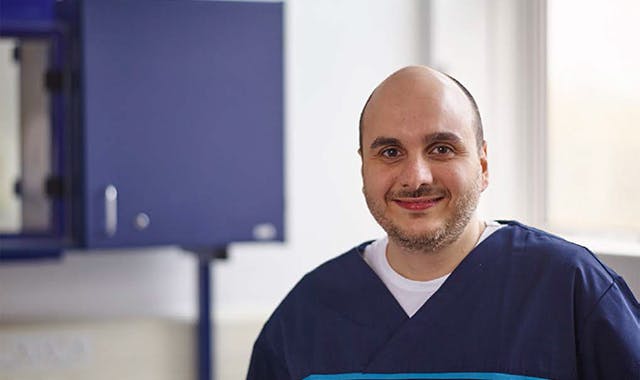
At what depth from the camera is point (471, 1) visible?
8.23 ft

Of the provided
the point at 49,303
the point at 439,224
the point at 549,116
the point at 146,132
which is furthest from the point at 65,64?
the point at 549,116

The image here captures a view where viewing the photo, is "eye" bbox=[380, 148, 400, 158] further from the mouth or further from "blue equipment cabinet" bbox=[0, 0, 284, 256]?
"blue equipment cabinet" bbox=[0, 0, 284, 256]

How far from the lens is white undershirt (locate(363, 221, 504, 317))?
1.53 metres

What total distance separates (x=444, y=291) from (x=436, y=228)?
0.10m

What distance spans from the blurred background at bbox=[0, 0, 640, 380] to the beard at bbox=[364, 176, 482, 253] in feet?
2.30

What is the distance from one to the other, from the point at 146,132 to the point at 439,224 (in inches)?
30.7

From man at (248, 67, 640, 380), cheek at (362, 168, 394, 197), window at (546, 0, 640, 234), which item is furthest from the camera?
window at (546, 0, 640, 234)

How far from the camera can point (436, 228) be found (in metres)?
1.48

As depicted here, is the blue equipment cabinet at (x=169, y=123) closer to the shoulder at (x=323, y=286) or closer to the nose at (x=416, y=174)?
the shoulder at (x=323, y=286)

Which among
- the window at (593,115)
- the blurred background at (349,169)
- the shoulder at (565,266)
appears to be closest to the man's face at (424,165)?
the shoulder at (565,266)

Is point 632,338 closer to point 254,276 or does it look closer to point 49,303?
point 254,276

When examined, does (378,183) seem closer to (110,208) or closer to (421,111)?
(421,111)

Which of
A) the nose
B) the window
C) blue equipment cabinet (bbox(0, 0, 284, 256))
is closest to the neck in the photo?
the nose

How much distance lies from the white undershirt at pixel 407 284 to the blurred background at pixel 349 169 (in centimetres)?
62
